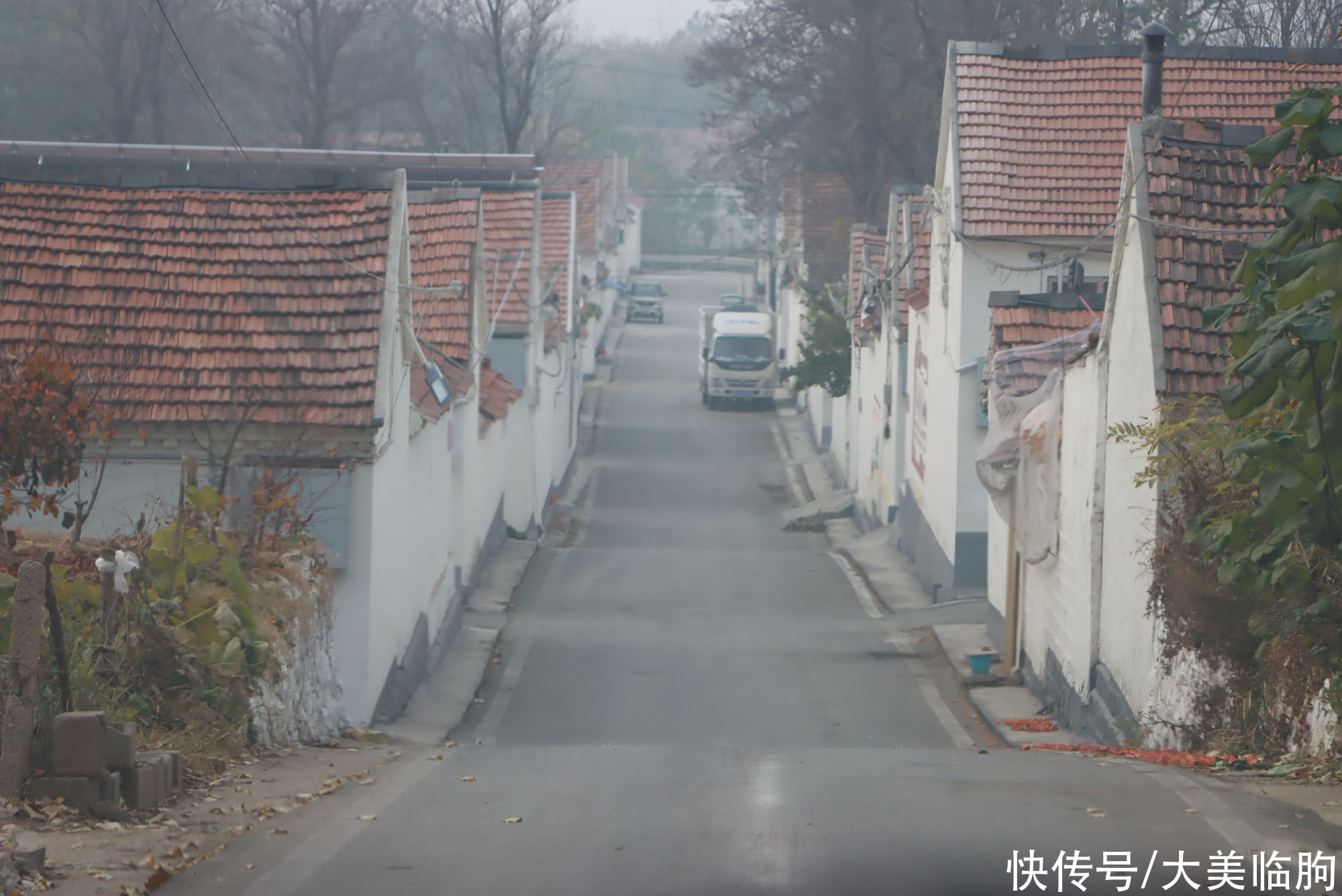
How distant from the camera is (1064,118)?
2095 cm

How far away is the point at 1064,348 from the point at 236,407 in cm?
869

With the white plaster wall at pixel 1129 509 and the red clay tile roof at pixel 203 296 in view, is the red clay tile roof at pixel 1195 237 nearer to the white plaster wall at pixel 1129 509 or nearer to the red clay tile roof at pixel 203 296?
the white plaster wall at pixel 1129 509

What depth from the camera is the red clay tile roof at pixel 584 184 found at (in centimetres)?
5862

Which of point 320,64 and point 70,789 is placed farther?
point 320,64

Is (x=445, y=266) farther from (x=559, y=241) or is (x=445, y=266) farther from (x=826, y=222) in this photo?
(x=826, y=222)

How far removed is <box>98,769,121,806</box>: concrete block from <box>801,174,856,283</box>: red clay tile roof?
123ft

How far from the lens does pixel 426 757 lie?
32.8 feet

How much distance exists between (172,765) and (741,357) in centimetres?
4016

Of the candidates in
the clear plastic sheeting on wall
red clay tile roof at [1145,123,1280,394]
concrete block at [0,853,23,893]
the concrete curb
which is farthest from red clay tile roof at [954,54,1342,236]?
concrete block at [0,853,23,893]

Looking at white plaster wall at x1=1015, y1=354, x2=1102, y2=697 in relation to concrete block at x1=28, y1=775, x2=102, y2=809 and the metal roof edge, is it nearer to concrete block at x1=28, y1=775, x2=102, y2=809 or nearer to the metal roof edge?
concrete block at x1=28, y1=775, x2=102, y2=809

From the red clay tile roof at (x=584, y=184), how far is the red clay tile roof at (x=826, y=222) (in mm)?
9171

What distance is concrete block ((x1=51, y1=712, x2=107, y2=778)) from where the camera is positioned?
650 cm

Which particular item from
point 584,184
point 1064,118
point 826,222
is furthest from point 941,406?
point 584,184

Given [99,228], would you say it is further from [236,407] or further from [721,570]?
[721,570]
